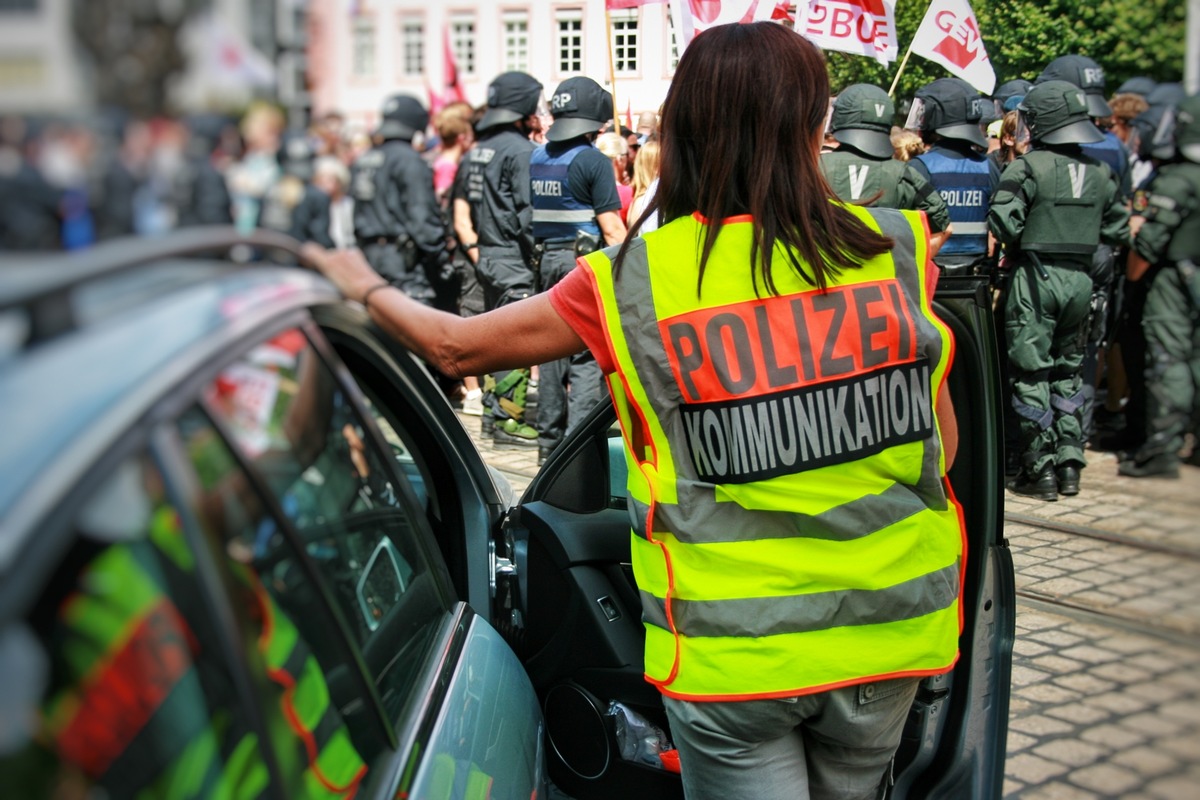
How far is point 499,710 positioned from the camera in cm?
203

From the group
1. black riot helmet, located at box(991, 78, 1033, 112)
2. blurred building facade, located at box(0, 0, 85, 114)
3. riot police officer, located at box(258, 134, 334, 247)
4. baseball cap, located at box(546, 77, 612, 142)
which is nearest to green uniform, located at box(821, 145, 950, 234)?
baseball cap, located at box(546, 77, 612, 142)

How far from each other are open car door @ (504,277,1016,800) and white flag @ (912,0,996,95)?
803mm

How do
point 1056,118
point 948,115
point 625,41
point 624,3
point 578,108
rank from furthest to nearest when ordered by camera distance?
point 948,115 → point 578,108 → point 1056,118 → point 625,41 → point 624,3

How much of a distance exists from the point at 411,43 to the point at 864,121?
4881 mm

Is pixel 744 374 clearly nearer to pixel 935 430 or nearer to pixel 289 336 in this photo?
pixel 935 430

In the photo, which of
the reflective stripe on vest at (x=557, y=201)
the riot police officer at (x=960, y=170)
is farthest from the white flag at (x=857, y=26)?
the reflective stripe on vest at (x=557, y=201)

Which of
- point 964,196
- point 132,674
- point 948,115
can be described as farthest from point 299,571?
point 964,196

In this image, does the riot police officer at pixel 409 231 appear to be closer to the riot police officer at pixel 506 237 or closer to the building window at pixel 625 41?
the riot police officer at pixel 506 237

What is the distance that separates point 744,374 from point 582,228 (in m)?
5.68

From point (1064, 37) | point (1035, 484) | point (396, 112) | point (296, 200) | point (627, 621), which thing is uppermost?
point (1064, 37)

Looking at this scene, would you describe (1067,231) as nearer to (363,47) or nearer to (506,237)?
(506,237)

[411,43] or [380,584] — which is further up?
[411,43]

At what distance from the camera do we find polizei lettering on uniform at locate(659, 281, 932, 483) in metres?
1.81

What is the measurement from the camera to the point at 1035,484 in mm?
2828
